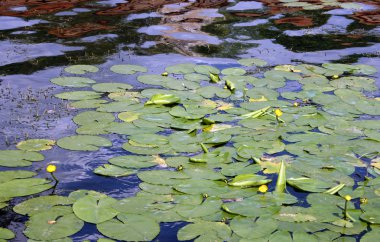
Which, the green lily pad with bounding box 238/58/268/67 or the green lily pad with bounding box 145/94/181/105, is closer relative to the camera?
the green lily pad with bounding box 145/94/181/105

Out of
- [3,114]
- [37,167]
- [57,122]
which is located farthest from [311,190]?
[3,114]

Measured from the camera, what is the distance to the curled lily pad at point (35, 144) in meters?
3.17

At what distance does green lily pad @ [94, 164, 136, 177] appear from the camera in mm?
2900

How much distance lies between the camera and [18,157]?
3.05 meters

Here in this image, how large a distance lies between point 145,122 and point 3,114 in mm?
980

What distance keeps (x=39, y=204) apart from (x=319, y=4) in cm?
522

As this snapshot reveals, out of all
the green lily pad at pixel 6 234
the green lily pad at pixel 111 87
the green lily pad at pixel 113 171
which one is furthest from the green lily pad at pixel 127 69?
the green lily pad at pixel 6 234

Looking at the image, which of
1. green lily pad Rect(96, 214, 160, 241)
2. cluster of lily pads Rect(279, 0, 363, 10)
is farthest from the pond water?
cluster of lily pads Rect(279, 0, 363, 10)

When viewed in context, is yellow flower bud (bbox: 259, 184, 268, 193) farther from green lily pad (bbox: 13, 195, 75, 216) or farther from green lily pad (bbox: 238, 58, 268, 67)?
green lily pad (bbox: 238, 58, 268, 67)

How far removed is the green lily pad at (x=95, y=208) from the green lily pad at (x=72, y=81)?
165cm

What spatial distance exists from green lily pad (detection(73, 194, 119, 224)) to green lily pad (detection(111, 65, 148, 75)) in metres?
1.91

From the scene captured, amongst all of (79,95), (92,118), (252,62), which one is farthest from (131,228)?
(252,62)

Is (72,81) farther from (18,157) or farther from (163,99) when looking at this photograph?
(18,157)

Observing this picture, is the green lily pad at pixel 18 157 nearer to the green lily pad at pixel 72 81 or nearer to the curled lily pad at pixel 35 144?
the curled lily pad at pixel 35 144
